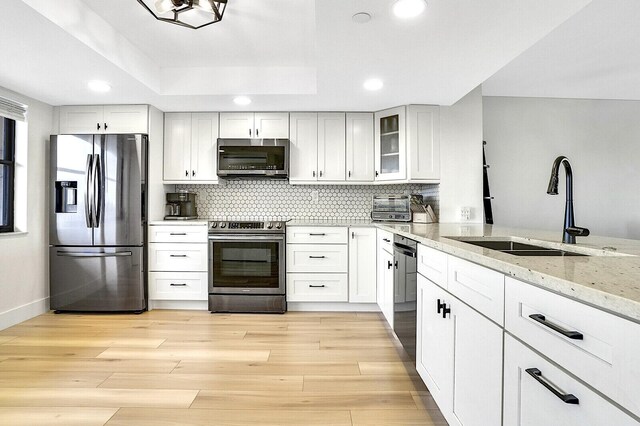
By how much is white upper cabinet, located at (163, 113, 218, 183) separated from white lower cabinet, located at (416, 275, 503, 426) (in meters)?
2.76

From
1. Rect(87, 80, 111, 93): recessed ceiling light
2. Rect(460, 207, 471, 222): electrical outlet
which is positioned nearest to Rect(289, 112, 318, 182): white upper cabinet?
Rect(460, 207, 471, 222): electrical outlet

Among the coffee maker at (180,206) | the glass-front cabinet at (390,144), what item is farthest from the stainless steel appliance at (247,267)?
the glass-front cabinet at (390,144)

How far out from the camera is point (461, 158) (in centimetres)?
358

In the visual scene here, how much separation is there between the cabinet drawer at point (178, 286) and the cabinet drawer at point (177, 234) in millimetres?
343

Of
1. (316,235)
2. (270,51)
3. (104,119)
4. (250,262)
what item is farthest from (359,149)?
(104,119)

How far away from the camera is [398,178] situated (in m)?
3.61

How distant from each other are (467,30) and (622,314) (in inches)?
75.0

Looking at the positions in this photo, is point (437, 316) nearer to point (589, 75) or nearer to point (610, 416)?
point (610, 416)

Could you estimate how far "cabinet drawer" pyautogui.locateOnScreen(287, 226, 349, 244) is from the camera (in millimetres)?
3586

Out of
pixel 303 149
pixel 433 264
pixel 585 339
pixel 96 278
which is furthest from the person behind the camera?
pixel 303 149

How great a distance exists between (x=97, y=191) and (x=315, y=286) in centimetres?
236

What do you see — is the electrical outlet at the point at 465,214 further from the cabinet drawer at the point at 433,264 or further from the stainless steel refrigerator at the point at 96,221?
the stainless steel refrigerator at the point at 96,221

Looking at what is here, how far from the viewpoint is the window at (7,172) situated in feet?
10.5

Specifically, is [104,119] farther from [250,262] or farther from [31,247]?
[250,262]
